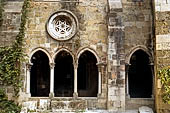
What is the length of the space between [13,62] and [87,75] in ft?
14.1

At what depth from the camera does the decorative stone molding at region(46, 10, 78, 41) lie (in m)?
11.5

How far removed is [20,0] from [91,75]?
514cm

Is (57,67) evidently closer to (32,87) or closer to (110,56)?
(32,87)

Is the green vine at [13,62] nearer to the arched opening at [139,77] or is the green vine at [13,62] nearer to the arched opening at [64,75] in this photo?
the arched opening at [64,75]

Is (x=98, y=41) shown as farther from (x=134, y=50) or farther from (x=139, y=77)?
(x=139, y=77)

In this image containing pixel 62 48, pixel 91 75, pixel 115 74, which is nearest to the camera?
pixel 115 74

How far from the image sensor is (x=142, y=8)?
11758 millimetres

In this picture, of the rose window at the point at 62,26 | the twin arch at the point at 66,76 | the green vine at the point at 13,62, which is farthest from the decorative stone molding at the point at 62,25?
the twin arch at the point at 66,76

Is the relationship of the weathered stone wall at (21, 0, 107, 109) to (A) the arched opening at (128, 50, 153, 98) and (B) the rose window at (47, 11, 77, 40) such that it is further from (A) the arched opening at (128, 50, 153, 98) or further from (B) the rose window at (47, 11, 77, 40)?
(A) the arched opening at (128, 50, 153, 98)

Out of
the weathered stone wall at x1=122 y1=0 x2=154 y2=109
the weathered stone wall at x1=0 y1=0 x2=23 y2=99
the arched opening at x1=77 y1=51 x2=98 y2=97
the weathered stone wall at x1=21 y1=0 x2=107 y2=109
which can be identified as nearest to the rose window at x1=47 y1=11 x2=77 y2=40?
the weathered stone wall at x1=21 y1=0 x2=107 y2=109

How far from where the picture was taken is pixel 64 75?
47.0 ft

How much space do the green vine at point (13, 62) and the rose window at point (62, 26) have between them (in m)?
1.21

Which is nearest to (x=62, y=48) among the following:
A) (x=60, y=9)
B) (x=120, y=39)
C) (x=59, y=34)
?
(x=59, y=34)

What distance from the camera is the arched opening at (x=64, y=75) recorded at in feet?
46.7
